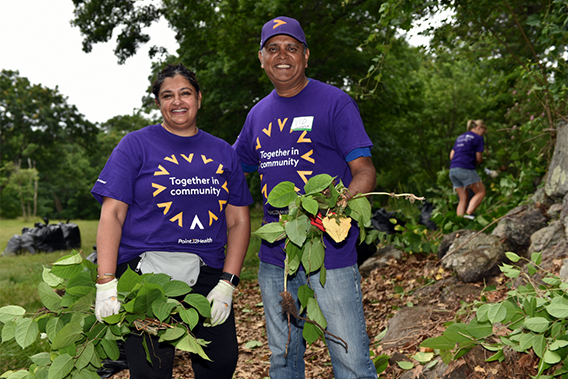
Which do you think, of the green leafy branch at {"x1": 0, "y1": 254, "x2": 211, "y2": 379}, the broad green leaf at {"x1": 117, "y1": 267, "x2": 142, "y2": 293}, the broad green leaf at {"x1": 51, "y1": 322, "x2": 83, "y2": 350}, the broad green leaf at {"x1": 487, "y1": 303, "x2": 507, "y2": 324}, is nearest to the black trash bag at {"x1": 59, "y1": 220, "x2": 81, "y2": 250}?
the green leafy branch at {"x1": 0, "y1": 254, "x2": 211, "y2": 379}

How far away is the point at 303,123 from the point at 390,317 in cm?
283

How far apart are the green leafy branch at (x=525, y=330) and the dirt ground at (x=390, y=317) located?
9 cm

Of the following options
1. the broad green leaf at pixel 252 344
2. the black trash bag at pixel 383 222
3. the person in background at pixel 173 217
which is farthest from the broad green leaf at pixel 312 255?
the black trash bag at pixel 383 222

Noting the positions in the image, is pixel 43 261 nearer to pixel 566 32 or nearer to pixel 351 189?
pixel 351 189

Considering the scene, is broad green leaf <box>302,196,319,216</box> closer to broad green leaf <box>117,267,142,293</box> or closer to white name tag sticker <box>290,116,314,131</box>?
white name tag sticker <box>290,116,314,131</box>

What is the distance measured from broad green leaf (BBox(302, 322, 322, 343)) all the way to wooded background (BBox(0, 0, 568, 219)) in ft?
9.28

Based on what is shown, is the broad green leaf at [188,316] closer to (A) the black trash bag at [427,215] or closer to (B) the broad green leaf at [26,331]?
(B) the broad green leaf at [26,331]

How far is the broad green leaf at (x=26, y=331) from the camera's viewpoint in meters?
1.80

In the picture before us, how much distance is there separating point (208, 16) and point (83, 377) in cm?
915

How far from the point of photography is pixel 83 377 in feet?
6.06

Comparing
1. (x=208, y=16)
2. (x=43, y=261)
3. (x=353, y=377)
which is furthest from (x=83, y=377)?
(x=208, y=16)

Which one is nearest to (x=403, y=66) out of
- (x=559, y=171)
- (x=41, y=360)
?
(x=559, y=171)

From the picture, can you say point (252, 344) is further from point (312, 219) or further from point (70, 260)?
point (312, 219)

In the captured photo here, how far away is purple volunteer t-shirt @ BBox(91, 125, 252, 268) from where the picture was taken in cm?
206
